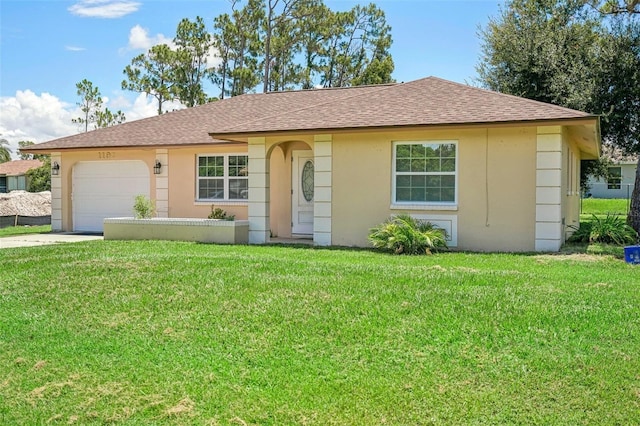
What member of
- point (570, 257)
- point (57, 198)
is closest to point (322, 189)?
point (570, 257)

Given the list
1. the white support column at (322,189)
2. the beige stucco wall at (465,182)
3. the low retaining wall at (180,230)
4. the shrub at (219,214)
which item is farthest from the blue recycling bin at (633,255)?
the shrub at (219,214)

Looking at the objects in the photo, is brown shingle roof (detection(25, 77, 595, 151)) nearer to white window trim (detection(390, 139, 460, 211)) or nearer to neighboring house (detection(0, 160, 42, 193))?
white window trim (detection(390, 139, 460, 211))

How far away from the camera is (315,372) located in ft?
17.7

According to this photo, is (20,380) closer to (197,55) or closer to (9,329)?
(9,329)

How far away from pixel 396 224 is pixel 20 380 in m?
8.61

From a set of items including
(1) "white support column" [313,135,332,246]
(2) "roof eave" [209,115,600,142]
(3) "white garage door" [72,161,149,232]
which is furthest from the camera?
(3) "white garage door" [72,161,149,232]

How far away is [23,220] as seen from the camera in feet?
74.7

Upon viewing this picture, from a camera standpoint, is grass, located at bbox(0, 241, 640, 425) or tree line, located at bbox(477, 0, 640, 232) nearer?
grass, located at bbox(0, 241, 640, 425)

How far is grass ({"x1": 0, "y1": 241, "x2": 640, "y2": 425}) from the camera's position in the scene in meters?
4.80

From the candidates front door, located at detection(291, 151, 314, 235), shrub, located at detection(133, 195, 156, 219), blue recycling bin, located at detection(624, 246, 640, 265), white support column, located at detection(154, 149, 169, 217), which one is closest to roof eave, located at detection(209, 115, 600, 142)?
front door, located at detection(291, 151, 314, 235)

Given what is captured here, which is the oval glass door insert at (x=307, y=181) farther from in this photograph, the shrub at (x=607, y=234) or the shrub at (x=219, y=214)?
the shrub at (x=607, y=234)

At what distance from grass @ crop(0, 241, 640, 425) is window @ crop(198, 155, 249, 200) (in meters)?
7.39

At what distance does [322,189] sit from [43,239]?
796cm

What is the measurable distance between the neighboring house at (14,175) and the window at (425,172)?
166ft
